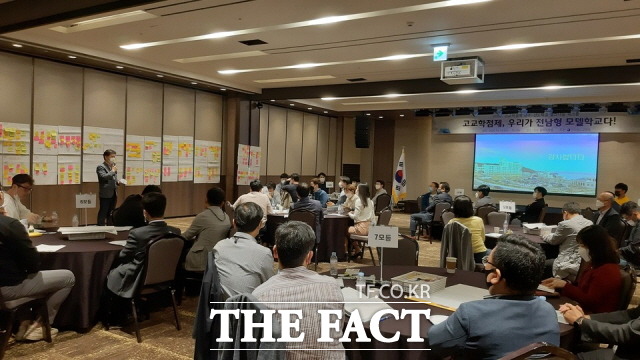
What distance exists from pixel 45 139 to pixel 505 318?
28.4 feet

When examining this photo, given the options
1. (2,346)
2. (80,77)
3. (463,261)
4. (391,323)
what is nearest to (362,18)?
(463,261)

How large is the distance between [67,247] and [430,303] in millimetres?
3071

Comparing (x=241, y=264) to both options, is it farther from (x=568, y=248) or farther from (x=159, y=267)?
(x=568, y=248)

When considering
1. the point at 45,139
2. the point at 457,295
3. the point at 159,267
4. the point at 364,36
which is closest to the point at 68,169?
the point at 45,139

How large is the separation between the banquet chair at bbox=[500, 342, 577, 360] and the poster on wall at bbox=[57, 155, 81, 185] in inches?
349

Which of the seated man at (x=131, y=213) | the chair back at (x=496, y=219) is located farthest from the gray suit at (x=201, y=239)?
the chair back at (x=496, y=219)

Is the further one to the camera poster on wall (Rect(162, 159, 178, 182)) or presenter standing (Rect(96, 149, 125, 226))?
poster on wall (Rect(162, 159, 178, 182))

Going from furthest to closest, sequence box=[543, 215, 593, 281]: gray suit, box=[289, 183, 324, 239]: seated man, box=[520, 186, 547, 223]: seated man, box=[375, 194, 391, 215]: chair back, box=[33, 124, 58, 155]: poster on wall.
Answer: box=[375, 194, 391, 215]: chair back, box=[520, 186, 547, 223]: seated man, box=[33, 124, 58, 155]: poster on wall, box=[289, 183, 324, 239]: seated man, box=[543, 215, 593, 281]: gray suit

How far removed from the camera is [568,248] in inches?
179

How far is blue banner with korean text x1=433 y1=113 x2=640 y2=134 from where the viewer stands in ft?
37.1

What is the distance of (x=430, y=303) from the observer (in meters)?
2.55

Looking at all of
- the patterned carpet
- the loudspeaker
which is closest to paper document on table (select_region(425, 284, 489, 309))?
the patterned carpet

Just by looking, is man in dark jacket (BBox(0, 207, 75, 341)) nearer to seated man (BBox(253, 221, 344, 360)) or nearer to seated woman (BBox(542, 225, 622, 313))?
seated man (BBox(253, 221, 344, 360))

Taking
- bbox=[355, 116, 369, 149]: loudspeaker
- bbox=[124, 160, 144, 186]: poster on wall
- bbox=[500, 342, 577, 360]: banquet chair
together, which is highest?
bbox=[355, 116, 369, 149]: loudspeaker
